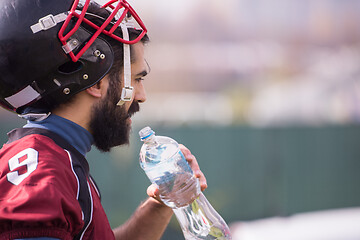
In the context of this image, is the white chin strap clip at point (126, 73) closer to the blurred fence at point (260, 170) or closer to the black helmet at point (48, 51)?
the black helmet at point (48, 51)

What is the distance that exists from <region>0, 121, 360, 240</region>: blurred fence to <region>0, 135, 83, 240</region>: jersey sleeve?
311 inches

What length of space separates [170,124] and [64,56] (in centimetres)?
875

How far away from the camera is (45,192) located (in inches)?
73.1

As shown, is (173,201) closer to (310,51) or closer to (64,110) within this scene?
(64,110)

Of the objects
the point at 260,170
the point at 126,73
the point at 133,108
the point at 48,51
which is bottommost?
the point at 260,170

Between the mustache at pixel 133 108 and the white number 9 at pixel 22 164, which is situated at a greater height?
the white number 9 at pixel 22 164

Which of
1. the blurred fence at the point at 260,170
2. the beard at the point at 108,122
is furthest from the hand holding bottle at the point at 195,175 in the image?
the blurred fence at the point at 260,170

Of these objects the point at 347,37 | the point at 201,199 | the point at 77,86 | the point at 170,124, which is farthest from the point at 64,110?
the point at 347,37

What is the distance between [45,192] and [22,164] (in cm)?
19

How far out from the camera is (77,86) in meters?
2.40

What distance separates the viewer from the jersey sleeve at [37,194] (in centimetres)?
181

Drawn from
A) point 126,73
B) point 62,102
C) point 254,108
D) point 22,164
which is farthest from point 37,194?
point 254,108

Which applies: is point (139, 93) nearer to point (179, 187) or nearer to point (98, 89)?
point (98, 89)

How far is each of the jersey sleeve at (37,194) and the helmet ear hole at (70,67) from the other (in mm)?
430
